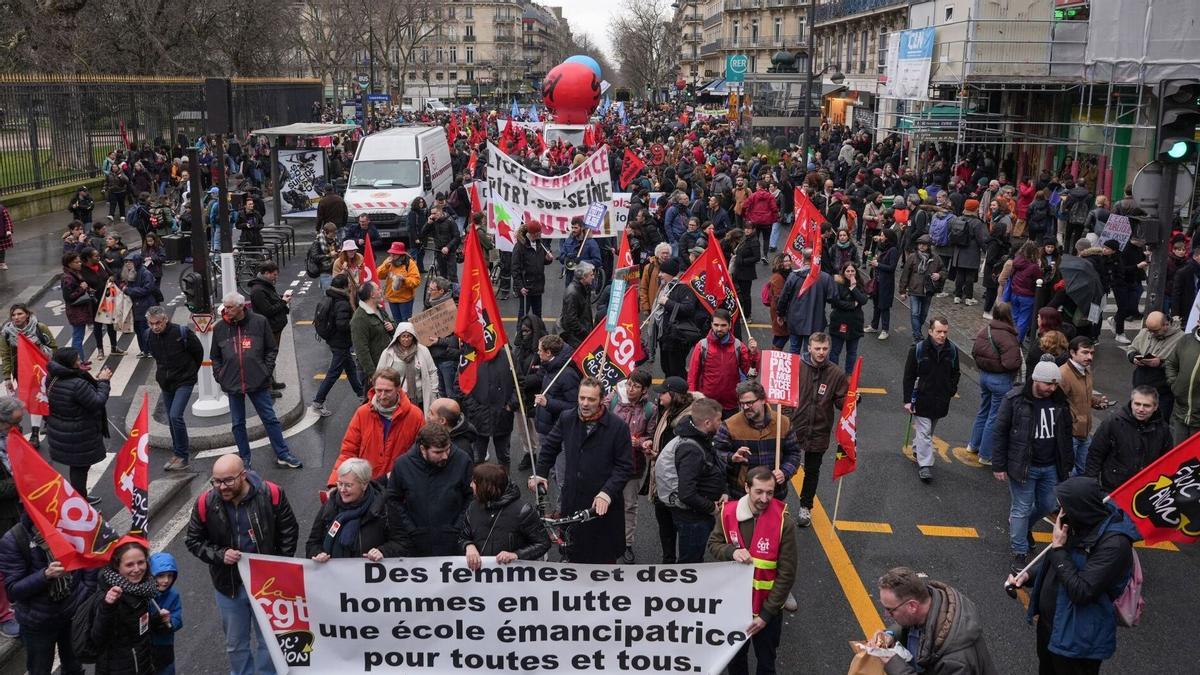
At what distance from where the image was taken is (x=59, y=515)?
5527 mm

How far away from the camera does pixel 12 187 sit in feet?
81.4

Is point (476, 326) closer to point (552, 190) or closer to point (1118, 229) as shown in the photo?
point (552, 190)

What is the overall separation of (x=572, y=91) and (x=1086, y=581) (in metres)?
34.3

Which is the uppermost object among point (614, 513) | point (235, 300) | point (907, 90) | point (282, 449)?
point (907, 90)

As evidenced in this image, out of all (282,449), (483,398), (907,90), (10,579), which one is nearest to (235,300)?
(282,449)

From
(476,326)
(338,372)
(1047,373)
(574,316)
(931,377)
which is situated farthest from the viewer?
(338,372)

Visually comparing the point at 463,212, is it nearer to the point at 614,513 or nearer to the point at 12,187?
the point at 12,187

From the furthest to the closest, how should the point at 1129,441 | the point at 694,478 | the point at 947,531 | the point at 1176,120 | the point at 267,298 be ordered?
the point at 267,298
the point at 1176,120
the point at 947,531
the point at 1129,441
the point at 694,478

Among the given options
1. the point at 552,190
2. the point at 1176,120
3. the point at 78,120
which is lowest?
the point at 552,190

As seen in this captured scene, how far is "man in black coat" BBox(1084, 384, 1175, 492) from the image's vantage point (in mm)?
7195

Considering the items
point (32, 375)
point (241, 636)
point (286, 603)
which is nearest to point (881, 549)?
point (286, 603)

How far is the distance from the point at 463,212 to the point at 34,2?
21.2m

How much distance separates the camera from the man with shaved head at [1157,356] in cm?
876

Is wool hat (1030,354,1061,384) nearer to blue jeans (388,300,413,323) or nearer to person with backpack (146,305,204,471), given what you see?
person with backpack (146,305,204,471)
